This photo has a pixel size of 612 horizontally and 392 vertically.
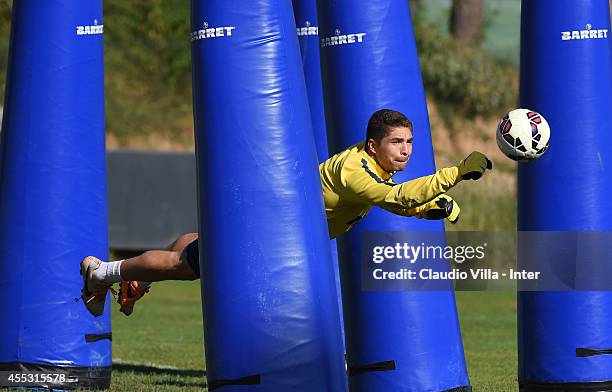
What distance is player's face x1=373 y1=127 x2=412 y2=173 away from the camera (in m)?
9.16

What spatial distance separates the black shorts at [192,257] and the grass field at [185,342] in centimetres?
362

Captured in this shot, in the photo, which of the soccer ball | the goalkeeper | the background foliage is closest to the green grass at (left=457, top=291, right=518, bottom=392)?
the goalkeeper

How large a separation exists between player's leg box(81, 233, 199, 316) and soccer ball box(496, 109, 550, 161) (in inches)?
89.3

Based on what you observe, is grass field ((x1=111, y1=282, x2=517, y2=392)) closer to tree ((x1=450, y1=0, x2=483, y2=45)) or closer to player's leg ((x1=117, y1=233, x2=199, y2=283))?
player's leg ((x1=117, y1=233, x2=199, y2=283))

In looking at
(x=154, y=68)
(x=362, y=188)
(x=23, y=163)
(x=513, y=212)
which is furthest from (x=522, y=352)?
(x=154, y=68)

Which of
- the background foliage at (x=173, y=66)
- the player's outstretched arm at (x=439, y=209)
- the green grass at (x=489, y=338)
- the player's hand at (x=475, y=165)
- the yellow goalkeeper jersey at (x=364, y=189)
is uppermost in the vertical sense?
the background foliage at (x=173, y=66)

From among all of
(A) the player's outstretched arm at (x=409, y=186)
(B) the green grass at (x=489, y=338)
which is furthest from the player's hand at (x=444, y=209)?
(B) the green grass at (x=489, y=338)

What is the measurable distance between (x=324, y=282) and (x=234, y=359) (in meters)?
0.75

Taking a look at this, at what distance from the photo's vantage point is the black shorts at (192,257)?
365 inches

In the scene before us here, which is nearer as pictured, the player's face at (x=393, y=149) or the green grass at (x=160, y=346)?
the player's face at (x=393, y=149)

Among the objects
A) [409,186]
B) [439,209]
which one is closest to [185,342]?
[439,209]

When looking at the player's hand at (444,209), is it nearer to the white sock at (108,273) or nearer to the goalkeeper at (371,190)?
the goalkeeper at (371,190)

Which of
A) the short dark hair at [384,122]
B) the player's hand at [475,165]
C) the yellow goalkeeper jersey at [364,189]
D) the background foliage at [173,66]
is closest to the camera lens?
the player's hand at [475,165]

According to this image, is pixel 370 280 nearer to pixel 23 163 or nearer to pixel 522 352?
pixel 522 352
